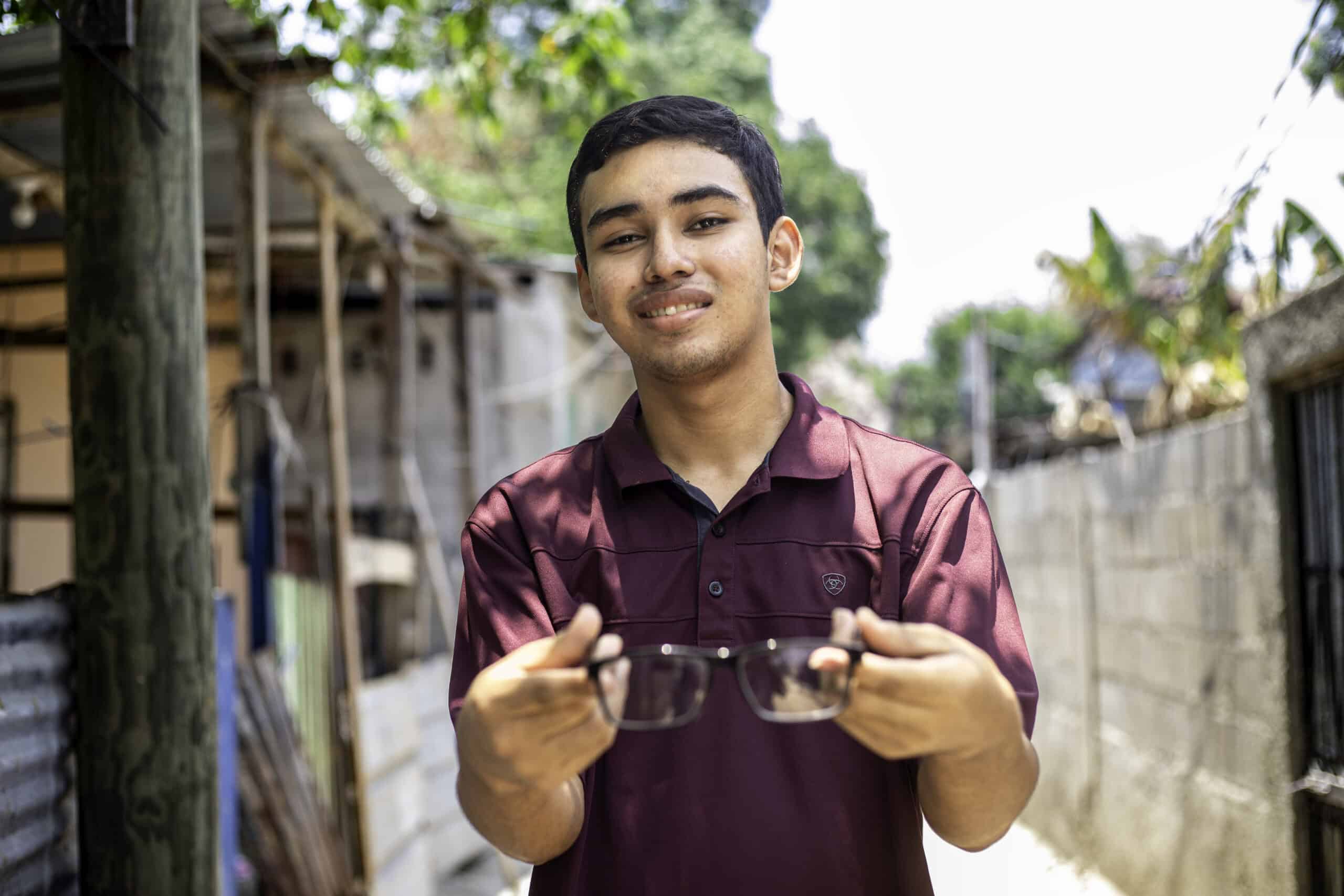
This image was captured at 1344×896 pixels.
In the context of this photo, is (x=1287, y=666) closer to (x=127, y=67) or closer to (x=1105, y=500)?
(x=1105, y=500)

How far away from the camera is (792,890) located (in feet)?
5.57

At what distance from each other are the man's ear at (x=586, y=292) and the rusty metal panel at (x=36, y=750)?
4.31ft

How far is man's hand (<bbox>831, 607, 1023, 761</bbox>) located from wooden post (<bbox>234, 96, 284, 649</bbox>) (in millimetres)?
4342

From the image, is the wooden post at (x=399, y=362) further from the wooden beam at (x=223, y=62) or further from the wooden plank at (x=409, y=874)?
the wooden beam at (x=223, y=62)

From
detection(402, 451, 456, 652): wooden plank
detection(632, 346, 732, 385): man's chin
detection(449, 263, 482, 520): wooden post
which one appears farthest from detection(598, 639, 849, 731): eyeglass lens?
detection(449, 263, 482, 520): wooden post

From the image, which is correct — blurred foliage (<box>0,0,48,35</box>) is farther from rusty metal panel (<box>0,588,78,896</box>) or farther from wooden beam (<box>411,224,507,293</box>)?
wooden beam (<box>411,224,507,293</box>)

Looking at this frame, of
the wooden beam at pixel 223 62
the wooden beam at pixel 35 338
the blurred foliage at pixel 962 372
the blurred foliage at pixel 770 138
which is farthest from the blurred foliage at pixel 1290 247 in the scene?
the blurred foliage at pixel 962 372

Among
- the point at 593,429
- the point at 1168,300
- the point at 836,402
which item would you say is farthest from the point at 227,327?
the point at 836,402

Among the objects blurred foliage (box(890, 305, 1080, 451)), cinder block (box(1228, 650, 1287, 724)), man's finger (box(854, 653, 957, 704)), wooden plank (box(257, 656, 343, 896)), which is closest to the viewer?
man's finger (box(854, 653, 957, 704))

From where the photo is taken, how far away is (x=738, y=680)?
4.83 ft

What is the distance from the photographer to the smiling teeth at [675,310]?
182cm

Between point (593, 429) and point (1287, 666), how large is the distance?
10705 mm

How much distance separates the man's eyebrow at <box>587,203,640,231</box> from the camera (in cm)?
182

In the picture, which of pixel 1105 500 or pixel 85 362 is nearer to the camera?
pixel 85 362
